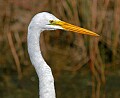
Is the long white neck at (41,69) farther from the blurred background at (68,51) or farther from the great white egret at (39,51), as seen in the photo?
the blurred background at (68,51)

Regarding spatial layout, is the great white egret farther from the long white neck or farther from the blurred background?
the blurred background

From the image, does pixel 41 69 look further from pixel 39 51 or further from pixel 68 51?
pixel 68 51

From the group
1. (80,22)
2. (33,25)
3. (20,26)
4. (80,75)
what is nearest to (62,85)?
(80,75)

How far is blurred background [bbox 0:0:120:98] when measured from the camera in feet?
29.4

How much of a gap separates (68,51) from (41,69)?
480 cm

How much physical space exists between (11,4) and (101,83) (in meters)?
2.48

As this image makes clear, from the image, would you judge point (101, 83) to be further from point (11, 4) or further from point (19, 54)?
point (11, 4)

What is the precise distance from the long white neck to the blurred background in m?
2.87

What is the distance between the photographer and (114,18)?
377 inches

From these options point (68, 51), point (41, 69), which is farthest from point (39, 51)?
point (68, 51)

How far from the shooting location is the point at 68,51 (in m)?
10.5

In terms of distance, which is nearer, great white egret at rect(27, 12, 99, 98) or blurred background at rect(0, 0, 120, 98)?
great white egret at rect(27, 12, 99, 98)

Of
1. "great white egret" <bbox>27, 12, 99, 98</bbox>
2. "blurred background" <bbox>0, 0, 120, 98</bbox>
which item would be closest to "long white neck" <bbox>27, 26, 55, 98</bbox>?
"great white egret" <bbox>27, 12, 99, 98</bbox>

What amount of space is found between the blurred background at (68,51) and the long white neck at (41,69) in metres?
2.87
